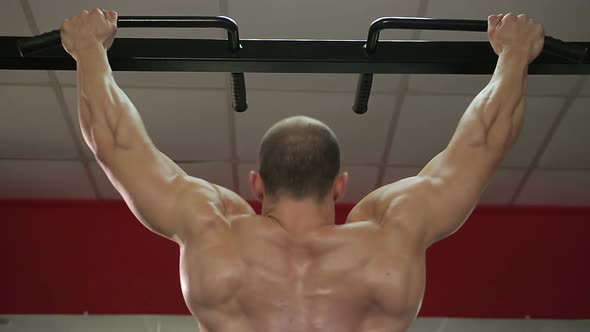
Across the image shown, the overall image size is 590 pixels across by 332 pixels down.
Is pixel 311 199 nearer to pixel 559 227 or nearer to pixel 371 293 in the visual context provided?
pixel 371 293

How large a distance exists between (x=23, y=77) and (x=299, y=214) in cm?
207

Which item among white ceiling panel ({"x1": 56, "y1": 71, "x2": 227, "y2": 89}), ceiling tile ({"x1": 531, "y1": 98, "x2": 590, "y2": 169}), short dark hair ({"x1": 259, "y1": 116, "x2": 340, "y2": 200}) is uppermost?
short dark hair ({"x1": 259, "y1": 116, "x2": 340, "y2": 200})

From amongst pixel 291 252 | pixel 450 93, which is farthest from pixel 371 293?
pixel 450 93

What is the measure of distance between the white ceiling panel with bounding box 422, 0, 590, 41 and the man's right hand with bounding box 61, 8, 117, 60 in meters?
1.47

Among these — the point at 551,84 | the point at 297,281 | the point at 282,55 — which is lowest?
the point at 551,84

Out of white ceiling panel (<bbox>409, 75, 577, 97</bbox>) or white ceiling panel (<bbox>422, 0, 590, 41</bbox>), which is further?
white ceiling panel (<bbox>409, 75, 577, 97</bbox>)

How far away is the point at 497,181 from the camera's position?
395 cm

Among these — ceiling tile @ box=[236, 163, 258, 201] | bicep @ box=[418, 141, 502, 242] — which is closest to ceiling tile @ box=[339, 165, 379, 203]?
ceiling tile @ box=[236, 163, 258, 201]

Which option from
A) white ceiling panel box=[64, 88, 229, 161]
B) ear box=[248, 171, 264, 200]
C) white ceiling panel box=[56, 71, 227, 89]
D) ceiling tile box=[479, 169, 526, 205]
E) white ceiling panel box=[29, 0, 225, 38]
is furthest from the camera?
ceiling tile box=[479, 169, 526, 205]

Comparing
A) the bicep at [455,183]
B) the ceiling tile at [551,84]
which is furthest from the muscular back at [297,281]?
the ceiling tile at [551,84]

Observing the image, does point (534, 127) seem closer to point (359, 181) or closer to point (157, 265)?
point (359, 181)

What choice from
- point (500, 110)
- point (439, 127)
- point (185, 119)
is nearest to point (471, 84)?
point (439, 127)

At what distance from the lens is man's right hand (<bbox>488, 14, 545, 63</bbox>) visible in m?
1.68

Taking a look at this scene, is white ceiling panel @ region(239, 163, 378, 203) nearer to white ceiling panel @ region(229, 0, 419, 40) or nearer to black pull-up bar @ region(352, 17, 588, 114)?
white ceiling panel @ region(229, 0, 419, 40)
